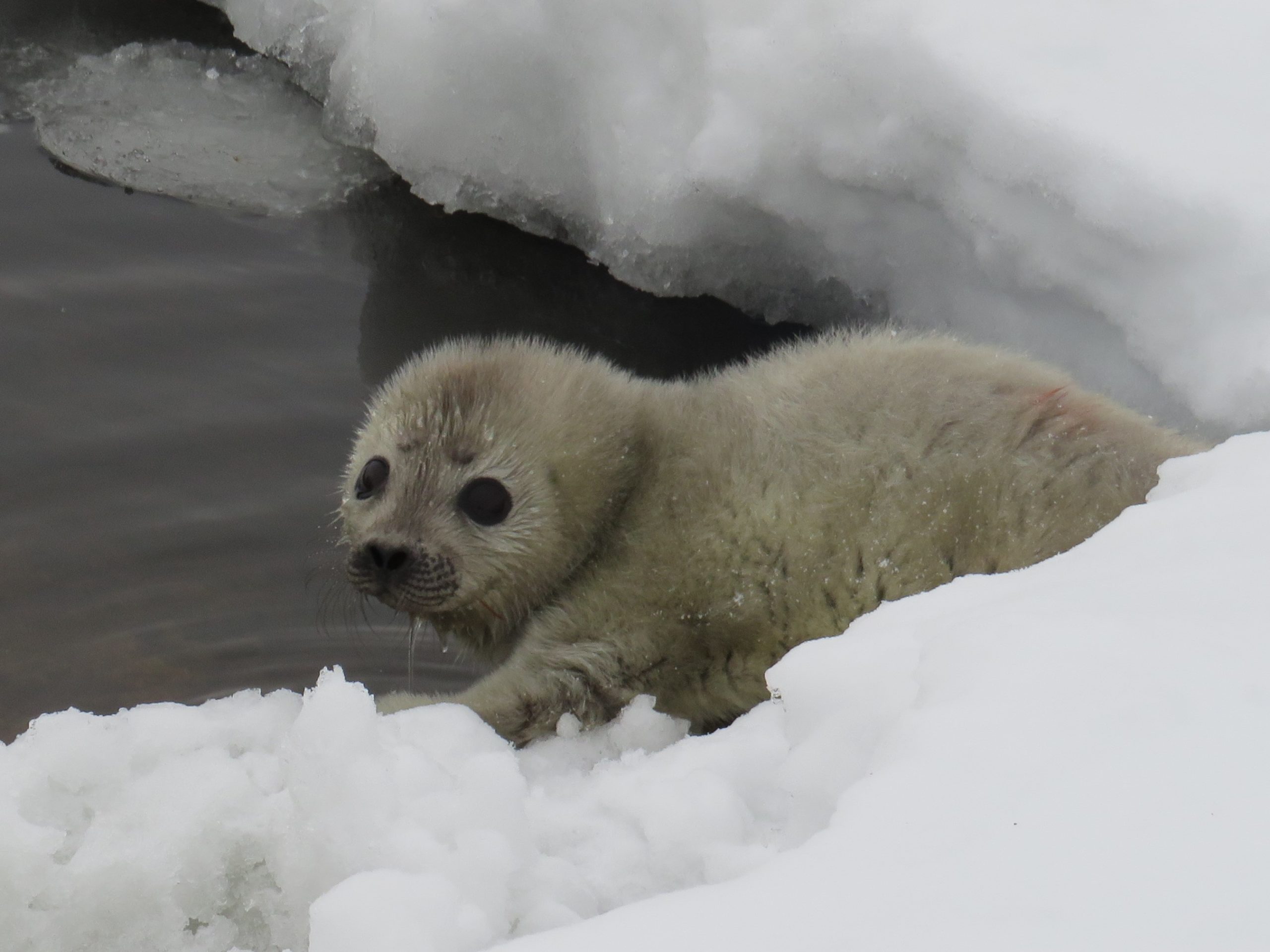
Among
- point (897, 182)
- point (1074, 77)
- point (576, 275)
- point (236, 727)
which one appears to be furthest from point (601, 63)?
point (236, 727)

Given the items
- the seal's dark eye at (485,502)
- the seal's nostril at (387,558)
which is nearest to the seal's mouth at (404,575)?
the seal's nostril at (387,558)

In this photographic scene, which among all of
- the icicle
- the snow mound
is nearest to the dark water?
the icicle

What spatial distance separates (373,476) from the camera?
131 inches

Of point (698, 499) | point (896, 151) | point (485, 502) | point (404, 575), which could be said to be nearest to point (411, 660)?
point (404, 575)

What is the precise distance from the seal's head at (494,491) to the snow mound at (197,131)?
222cm

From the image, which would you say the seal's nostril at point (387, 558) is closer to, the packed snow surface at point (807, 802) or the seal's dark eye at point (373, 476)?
the seal's dark eye at point (373, 476)

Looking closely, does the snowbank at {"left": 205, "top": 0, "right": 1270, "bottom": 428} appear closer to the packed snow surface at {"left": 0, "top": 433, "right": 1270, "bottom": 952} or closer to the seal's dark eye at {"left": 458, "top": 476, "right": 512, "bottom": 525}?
the packed snow surface at {"left": 0, "top": 433, "right": 1270, "bottom": 952}

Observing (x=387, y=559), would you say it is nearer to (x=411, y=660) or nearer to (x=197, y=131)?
(x=411, y=660)

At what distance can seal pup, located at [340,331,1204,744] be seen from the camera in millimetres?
2768

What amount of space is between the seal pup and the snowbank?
0.69 meters

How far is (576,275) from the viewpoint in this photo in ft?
16.1

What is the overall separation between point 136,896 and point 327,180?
3.65m

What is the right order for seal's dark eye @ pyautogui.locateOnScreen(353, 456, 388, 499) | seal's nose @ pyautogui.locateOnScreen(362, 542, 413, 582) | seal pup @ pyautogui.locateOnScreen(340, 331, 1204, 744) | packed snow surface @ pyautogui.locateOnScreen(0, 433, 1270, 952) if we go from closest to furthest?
1. packed snow surface @ pyautogui.locateOnScreen(0, 433, 1270, 952)
2. seal pup @ pyautogui.locateOnScreen(340, 331, 1204, 744)
3. seal's nose @ pyautogui.locateOnScreen(362, 542, 413, 582)
4. seal's dark eye @ pyautogui.locateOnScreen(353, 456, 388, 499)

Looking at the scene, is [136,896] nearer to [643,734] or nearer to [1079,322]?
[643,734]
